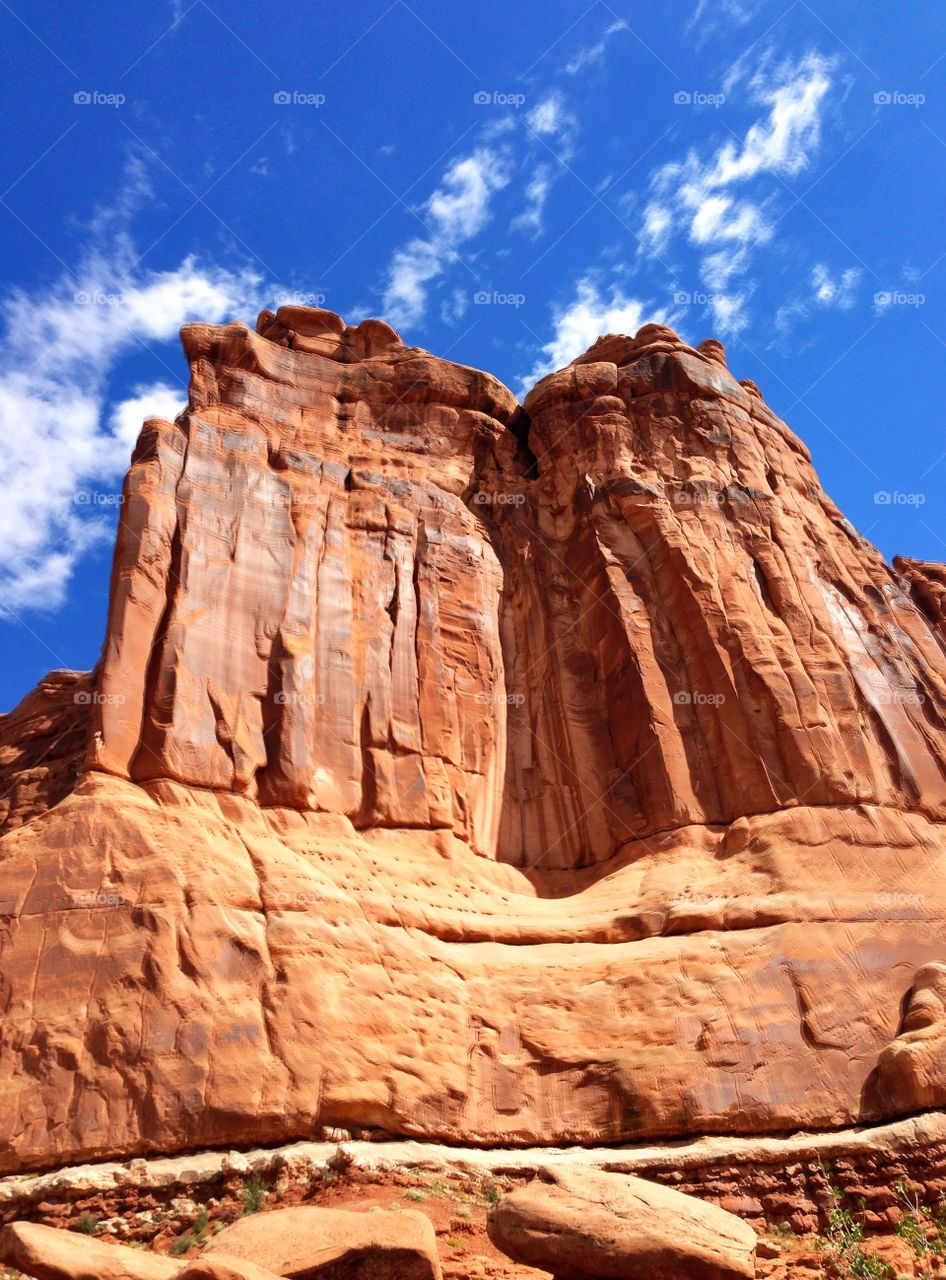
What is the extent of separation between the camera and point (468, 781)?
77.7 feet

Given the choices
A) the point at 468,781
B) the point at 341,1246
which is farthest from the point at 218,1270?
the point at 468,781

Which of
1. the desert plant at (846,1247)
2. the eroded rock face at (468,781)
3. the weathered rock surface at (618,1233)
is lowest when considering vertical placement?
the desert plant at (846,1247)

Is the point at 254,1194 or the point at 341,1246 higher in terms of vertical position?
the point at 254,1194

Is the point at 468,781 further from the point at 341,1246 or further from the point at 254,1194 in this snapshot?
the point at 341,1246

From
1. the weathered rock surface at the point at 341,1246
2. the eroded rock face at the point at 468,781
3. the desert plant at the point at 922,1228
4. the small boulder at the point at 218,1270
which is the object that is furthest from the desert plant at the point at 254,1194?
the desert plant at the point at 922,1228

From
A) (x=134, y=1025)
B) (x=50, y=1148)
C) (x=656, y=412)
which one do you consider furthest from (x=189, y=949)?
(x=656, y=412)

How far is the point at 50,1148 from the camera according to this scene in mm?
14102

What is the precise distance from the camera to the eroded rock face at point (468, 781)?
1612 centimetres

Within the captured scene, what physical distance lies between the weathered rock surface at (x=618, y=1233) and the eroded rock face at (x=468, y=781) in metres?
5.10

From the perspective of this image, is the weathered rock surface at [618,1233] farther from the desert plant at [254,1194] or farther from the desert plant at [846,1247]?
the desert plant at [254,1194]

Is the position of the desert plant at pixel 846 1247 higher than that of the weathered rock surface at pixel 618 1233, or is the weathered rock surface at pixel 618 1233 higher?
the weathered rock surface at pixel 618 1233

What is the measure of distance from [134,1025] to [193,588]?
9.23m

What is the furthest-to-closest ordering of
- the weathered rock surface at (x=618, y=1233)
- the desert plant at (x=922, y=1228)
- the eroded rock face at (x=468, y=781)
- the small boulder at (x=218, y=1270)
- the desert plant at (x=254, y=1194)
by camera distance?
the eroded rock face at (x=468, y=781)
the desert plant at (x=254, y=1194)
the desert plant at (x=922, y=1228)
the weathered rock surface at (x=618, y=1233)
the small boulder at (x=218, y=1270)

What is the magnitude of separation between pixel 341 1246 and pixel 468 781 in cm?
1361
